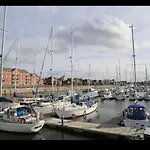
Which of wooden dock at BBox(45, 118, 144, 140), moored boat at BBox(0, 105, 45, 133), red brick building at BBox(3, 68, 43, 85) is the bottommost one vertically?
wooden dock at BBox(45, 118, 144, 140)

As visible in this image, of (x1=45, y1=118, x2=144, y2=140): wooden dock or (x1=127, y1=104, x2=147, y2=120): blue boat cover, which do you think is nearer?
(x1=45, y1=118, x2=144, y2=140): wooden dock

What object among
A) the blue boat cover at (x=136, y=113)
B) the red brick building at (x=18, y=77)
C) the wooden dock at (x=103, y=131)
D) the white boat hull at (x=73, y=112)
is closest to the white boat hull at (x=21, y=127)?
the wooden dock at (x=103, y=131)

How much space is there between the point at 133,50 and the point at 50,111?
12565mm

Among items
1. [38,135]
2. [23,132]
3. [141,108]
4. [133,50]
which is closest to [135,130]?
[141,108]

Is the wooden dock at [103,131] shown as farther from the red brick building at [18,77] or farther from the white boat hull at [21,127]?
the red brick building at [18,77]

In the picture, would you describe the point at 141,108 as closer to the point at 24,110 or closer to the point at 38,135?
the point at 38,135

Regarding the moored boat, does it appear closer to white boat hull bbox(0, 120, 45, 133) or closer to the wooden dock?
white boat hull bbox(0, 120, 45, 133)

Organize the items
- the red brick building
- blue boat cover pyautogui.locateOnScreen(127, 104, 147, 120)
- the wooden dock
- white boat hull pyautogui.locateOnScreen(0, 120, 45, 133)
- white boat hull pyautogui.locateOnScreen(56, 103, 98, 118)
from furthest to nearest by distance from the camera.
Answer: the red brick building
white boat hull pyautogui.locateOnScreen(56, 103, 98, 118)
blue boat cover pyautogui.locateOnScreen(127, 104, 147, 120)
white boat hull pyautogui.locateOnScreen(0, 120, 45, 133)
the wooden dock

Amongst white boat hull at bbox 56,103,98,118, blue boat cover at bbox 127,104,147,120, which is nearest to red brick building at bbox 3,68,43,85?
white boat hull at bbox 56,103,98,118

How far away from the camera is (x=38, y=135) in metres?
10.5

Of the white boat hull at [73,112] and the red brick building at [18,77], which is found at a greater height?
the red brick building at [18,77]
